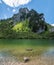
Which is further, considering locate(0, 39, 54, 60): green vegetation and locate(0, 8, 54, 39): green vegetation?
locate(0, 8, 54, 39): green vegetation

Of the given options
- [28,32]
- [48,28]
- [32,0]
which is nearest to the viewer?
[28,32]

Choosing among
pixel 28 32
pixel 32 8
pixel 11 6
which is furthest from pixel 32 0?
pixel 28 32

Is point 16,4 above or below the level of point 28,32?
above

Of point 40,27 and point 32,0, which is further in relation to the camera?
point 32,0

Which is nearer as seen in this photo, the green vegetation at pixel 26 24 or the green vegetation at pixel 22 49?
the green vegetation at pixel 22 49

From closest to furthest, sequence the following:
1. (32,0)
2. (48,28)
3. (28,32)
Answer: (28,32) → (48,28) → (32,0)

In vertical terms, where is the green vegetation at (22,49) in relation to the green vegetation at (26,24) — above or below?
below

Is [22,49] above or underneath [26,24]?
underneath

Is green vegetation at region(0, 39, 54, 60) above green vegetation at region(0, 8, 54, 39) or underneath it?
underneath

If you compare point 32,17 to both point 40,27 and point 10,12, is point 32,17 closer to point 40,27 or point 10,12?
point 40,27

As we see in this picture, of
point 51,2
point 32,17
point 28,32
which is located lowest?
point 28,32

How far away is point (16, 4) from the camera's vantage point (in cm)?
15112

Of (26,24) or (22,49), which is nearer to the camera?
(22,49)

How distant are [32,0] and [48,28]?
71.1 ft
